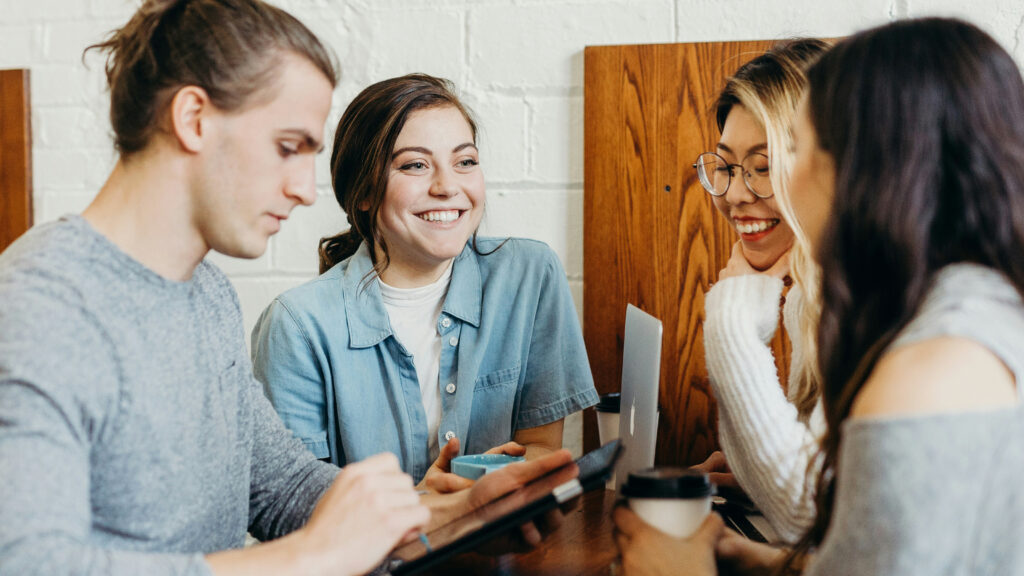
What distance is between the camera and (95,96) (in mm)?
1974

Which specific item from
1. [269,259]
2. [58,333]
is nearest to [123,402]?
[58,333]

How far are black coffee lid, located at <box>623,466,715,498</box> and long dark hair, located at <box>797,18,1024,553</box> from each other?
140 millimetres

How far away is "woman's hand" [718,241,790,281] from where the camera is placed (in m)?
1.37

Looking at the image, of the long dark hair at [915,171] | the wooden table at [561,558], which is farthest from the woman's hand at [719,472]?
the long dark hair at [915,171]

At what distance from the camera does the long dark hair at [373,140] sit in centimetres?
152

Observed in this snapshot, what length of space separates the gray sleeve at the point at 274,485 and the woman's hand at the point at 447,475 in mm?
144

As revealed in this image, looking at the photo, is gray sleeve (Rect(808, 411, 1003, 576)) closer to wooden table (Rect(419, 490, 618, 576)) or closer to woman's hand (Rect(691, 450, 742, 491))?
wooden table (Rect(419, 490, 618, 576))

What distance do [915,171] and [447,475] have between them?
2.37ft

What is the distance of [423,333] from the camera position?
1582 millimetres

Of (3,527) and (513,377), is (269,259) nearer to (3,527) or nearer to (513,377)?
(513,377)

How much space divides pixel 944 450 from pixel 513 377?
106cm

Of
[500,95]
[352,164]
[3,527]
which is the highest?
[500,95]

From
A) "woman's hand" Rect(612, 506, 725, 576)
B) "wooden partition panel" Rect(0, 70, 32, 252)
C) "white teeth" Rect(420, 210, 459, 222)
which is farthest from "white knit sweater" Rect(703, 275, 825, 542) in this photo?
"wooden partition panel" Rect(0, 70, 32, 252)

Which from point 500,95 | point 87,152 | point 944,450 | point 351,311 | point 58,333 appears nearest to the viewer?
point 944,450
